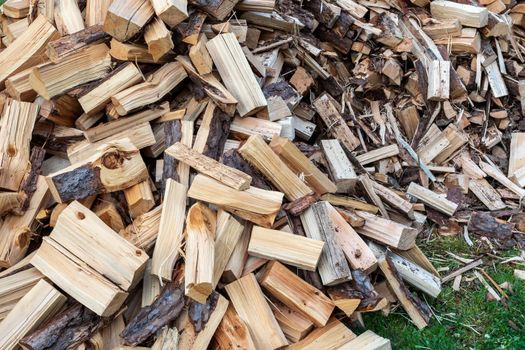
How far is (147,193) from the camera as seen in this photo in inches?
122

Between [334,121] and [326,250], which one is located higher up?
[326,250]

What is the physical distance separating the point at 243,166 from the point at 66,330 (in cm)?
122

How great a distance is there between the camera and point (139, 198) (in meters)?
3.07

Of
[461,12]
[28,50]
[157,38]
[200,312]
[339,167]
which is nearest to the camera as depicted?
[200,312]

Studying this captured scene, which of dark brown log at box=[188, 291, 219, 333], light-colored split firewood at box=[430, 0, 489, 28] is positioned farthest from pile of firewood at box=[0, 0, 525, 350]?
light-colored split firewood at box=[430, 0, 489, 28]

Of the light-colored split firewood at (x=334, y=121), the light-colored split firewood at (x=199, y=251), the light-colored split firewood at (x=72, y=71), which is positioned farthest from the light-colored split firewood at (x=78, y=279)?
the light-colored split firewood at (x=334, y=121)

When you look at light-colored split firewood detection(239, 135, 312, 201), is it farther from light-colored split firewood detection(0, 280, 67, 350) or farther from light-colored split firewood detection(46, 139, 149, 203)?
light-colored split firewood detection(0, 280, 67, 350)

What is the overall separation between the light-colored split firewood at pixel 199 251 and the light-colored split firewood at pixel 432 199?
5.33 ft

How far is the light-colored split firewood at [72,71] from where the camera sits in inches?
126

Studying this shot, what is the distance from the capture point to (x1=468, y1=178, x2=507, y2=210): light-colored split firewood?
13.7ft

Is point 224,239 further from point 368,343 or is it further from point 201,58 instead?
point 201,58

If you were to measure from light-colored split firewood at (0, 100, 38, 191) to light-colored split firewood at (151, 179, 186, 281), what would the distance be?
0.86 metres

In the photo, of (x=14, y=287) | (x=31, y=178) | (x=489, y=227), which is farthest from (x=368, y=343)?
(x=31, y=178)

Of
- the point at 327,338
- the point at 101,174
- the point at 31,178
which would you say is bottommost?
the point at 327,338
